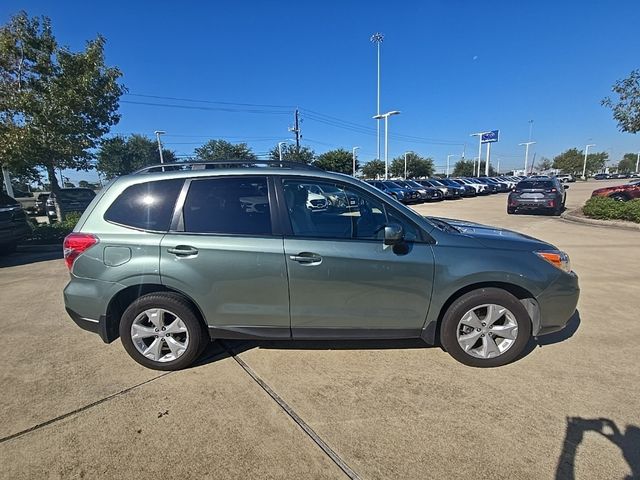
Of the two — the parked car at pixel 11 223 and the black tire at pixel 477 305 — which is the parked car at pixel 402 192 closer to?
the parked car at pixel 11 223

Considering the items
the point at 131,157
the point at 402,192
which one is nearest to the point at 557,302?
the point at 402,192

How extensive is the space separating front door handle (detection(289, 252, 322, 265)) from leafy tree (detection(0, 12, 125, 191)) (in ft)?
33.6

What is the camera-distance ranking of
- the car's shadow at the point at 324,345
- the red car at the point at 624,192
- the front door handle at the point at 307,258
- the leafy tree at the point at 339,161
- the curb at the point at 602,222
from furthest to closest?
the leafy tree at the point at 339,161 < the red car at the point at 624,192 < the curb at the point at 602,222 < the car's shadow at the point at 324,345 < the front door handle at the point at 307,258

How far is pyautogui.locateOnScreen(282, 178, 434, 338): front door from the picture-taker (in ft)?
9.39

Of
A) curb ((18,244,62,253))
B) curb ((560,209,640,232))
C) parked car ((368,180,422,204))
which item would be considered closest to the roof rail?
curb ((18,244,62,253))

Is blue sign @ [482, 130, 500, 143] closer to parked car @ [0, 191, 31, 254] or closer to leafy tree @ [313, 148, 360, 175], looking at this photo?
leafy tree @ [313, 148, 360, 175]

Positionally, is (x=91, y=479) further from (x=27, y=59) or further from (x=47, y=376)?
(x=27, y=59)

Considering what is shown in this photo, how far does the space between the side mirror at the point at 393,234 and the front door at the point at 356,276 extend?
112 mm

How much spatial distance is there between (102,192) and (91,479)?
7.63 ft

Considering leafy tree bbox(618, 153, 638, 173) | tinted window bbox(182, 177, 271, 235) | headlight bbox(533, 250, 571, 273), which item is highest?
leafy tree bbox(618, 153, 638, 173)

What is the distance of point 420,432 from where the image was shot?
7.65 feet

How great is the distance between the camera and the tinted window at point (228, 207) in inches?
116

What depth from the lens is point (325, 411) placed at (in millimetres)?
2553

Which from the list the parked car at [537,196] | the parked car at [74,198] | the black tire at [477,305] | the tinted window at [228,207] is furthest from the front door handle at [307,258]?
the parked car at [74,198]
